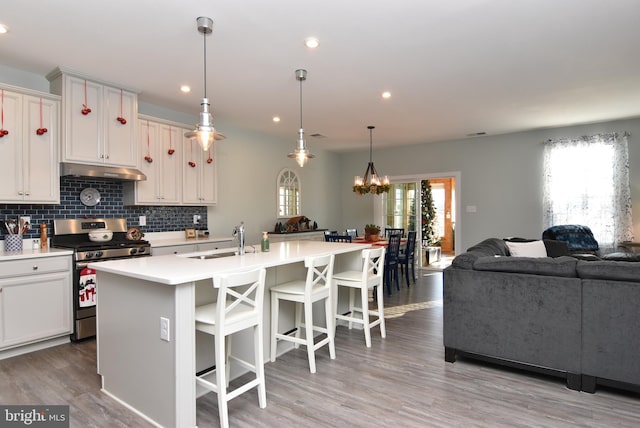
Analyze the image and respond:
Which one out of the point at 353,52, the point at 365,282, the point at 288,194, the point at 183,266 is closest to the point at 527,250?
the point at 365,282

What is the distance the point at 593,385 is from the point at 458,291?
1.05 m

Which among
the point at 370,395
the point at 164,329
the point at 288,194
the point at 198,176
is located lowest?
the point at 370,395

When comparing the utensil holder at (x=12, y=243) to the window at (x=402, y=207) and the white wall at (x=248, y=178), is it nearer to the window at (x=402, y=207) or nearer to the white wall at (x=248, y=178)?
the white wall at (x=248, y=178)

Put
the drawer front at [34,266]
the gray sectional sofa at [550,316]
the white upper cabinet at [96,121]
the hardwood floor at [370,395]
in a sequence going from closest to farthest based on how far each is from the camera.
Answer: the hardwood floor at [370,395]
the gray sectional sofa at [550,316]
the drawer front at [34,266]
the white upper cabinet at [96,121]

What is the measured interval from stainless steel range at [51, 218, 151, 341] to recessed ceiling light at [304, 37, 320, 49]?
278cm

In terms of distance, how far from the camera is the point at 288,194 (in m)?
7.34

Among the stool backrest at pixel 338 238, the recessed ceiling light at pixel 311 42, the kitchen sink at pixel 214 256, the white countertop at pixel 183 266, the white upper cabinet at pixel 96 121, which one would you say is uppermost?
the recessed ceiling light at pixel 311 42

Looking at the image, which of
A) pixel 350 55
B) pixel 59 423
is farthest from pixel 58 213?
pixel 350 55

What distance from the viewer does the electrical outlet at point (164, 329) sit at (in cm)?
214

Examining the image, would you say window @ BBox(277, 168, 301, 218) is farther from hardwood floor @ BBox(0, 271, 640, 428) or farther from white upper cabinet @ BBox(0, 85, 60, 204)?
hardwood floor @ BBox(0, 271, 640, 428)

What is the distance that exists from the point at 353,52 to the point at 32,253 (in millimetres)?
3477

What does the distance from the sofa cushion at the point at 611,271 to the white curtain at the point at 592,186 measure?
4170 millimetres

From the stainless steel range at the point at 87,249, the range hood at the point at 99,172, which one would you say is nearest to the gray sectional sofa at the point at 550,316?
the stainless steel range at the point at 87,249

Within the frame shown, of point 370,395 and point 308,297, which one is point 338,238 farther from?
point 370,395
